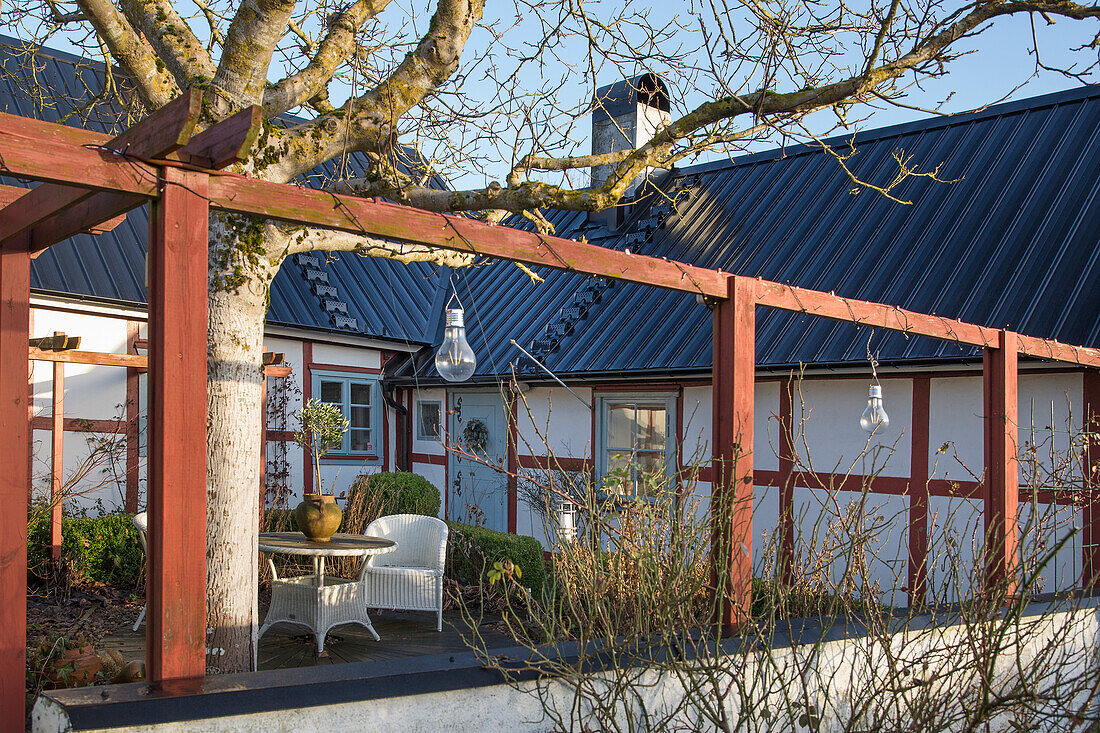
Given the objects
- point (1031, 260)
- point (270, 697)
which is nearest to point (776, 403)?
point (1031, 260)

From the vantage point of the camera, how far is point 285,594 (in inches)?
224

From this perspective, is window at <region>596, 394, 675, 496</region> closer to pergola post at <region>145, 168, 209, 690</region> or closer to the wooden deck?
the wooden deck

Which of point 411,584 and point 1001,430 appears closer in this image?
point 1001,430

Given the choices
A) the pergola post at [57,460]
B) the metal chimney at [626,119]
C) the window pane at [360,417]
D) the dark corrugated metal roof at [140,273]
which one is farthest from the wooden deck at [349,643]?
the metal chimney at [626,119]

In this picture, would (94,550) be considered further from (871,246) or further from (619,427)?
(871,246)

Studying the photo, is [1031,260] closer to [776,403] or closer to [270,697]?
[776,403]

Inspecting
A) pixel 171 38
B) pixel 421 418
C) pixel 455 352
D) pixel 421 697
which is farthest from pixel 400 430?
pixel 421 697

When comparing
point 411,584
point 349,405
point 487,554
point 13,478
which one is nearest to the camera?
point 13,478

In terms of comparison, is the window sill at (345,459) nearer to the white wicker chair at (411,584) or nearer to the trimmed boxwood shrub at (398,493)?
the trimmed boxwood shrub at (398,493)

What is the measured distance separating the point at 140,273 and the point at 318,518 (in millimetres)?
4784

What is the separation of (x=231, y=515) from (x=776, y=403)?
6.04 metres

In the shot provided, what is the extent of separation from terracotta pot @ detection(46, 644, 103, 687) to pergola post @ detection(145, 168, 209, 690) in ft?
5.47

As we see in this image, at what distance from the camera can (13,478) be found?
3158 millimetres

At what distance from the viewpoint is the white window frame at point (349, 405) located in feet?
36.4
